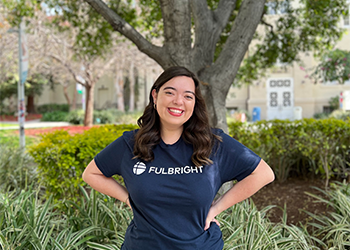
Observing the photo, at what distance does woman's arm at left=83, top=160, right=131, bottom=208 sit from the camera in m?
2.08

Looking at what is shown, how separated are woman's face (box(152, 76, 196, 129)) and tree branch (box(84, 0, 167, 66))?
1.93m

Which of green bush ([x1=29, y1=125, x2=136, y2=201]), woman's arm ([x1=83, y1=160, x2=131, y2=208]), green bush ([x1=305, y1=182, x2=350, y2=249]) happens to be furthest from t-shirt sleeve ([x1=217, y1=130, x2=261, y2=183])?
green bush ([x1=29, y1=125, x2=136, y2=201])

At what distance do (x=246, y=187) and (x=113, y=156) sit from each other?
→ 831 mm

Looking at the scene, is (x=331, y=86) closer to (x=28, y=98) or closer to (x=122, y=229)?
(x=122, y=229)

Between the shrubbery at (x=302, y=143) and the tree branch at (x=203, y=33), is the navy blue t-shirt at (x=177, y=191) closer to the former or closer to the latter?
the tree branch at (x=203, y=33)

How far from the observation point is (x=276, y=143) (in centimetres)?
555

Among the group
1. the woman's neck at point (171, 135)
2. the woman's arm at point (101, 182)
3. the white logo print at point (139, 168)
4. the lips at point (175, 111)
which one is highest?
the lips at point (175, 111)

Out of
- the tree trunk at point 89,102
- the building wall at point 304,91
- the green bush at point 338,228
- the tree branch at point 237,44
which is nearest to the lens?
the green bush at point 338,228

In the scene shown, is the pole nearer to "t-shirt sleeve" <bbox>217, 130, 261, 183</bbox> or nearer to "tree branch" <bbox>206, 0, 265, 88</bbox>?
"tree branch" <bbox>206, 0, 265, 88</bbox>

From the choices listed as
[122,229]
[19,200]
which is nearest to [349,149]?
[122,229]

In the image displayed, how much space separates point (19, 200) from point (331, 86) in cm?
2480

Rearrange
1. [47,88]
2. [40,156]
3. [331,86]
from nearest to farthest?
[40,156], [331,86], [47,88]

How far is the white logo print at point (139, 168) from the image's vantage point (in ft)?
6.07

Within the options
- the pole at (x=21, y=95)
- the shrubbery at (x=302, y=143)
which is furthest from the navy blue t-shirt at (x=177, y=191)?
the pole at (x=21, y=95)
